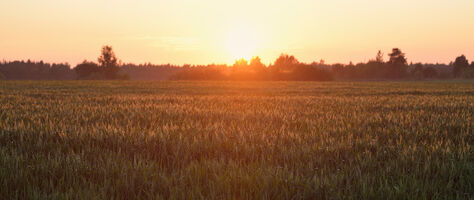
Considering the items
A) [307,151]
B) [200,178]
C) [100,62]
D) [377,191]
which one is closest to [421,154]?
[307,151]

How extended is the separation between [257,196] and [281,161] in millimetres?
916

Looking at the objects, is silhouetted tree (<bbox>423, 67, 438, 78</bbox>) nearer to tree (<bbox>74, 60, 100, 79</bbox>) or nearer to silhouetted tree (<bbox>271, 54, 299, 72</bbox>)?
silhouetted tree (<bbox>271, 54, 299, 72</bbox>)

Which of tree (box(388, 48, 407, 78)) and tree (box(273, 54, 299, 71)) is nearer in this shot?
tree (box(273, 54, 299, 71))

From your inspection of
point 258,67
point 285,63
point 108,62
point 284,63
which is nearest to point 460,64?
point 285,63

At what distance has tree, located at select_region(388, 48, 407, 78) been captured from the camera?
95625 mm

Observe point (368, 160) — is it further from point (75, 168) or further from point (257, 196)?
point (75, 168)

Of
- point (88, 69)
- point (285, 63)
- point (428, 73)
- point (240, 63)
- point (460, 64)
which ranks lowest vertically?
point (428, 73)

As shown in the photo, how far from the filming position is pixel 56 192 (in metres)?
2.24

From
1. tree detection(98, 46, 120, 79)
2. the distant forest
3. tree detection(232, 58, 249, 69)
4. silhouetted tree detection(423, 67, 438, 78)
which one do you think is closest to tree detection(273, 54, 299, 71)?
the distant forest

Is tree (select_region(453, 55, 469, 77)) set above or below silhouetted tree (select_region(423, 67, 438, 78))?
above

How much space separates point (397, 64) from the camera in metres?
96.4

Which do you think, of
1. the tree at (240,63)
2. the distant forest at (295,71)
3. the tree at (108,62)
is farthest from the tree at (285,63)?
the tree at (108,62)

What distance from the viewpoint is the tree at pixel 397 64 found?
3765 inches

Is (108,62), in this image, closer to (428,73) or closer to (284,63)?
(284,63)
